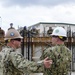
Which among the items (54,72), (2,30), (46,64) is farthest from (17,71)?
(2,30)

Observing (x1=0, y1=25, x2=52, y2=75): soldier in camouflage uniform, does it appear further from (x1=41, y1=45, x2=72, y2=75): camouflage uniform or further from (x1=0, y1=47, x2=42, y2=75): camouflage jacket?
(x1=41, y1=45, x2=72, y2=75): camouflage uniform

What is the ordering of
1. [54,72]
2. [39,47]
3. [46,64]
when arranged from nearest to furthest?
[46,64] → [54,72] → [39,47]

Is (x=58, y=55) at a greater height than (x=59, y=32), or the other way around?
(x=59, y=32)

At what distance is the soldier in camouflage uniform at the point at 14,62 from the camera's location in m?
4.64

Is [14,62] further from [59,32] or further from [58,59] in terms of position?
[59,32]

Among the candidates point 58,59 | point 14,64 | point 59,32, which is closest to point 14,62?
point 14,64

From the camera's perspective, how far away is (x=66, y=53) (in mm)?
6410

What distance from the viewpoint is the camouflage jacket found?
15.3 ft

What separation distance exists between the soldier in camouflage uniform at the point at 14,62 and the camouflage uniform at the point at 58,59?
129 centimetres

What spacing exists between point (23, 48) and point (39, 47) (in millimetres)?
2709

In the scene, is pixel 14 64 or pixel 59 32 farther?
pixel 59 32

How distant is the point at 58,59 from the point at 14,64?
65.9 inches

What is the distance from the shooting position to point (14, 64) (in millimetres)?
4742

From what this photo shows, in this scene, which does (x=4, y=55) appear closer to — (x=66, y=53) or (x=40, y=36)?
(x=66, y=53)
